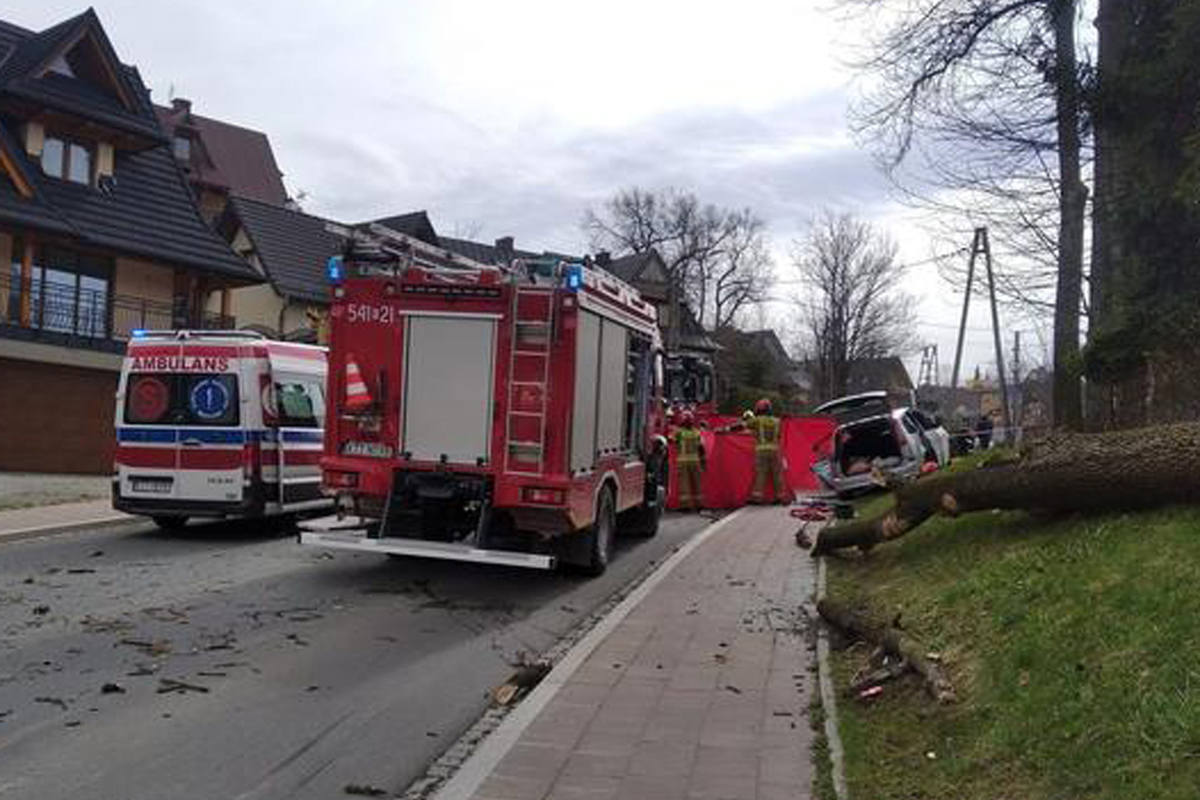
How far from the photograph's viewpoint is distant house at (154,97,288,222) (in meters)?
57.0

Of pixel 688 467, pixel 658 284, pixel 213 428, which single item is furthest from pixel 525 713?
pixel 658 284

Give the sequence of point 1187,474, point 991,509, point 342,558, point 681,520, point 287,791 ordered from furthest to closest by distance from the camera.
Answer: point 681,520
point 342,558
point 991,509
point 1187,474
point 287,791

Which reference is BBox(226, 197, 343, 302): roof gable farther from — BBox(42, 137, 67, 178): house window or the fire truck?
the fire truck

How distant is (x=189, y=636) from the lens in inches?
339

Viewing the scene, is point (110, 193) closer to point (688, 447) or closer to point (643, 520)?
point (688, 447)

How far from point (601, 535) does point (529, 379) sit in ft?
7.30

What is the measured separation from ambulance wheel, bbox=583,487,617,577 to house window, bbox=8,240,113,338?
59.9 ft

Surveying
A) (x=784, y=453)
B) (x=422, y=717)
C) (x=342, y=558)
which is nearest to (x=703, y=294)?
(x=784, y=453)

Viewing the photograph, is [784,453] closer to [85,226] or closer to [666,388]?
[666,388]

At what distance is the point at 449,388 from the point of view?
1117cm

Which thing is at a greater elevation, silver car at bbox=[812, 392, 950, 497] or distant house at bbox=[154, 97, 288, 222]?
distant house at bbox=[154, 97, 288, 222]

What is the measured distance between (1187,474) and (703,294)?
7493 cm

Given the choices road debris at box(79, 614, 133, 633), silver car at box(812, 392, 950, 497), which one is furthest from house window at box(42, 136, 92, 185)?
road debris at box(79, 614, 133, 633)

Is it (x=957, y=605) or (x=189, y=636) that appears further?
(x=189, y=636)
